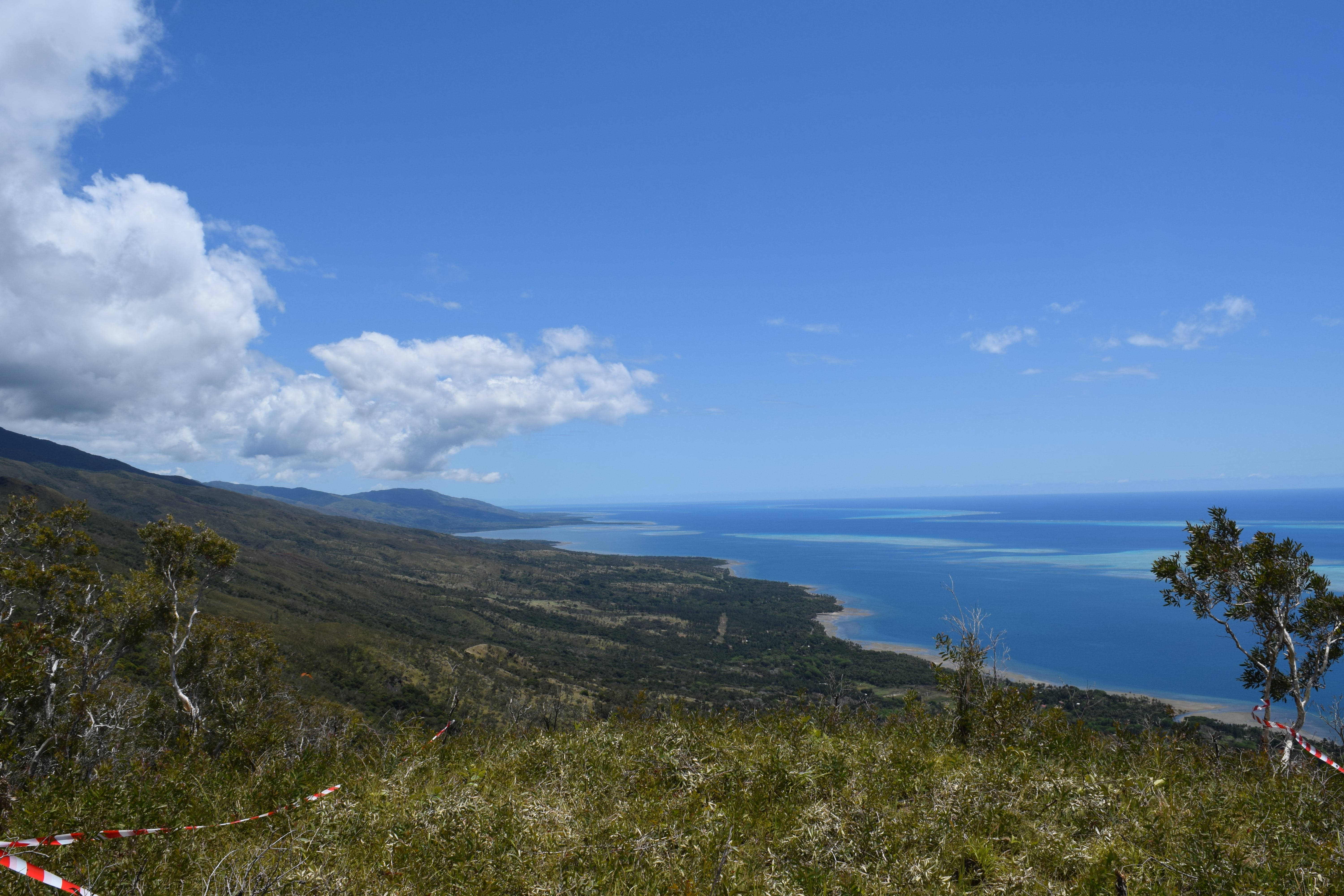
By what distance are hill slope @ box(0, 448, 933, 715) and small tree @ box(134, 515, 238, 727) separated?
9.18m

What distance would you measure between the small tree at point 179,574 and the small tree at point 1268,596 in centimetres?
2337

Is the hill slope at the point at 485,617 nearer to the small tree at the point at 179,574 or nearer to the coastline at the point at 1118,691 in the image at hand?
the coastline at the point at 1118,691

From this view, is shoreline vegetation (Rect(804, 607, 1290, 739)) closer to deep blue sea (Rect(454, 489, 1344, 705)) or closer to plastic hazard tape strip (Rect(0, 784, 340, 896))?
deep blue sea (Rect(454, 489, 1344, 705))

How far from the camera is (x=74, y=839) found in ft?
14.9

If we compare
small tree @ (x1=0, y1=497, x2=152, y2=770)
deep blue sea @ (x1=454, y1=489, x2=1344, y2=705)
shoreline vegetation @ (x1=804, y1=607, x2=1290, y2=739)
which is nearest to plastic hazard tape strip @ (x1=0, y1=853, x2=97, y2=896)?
small tree @ (x1=0, y1=497, x2=152, y2=770)

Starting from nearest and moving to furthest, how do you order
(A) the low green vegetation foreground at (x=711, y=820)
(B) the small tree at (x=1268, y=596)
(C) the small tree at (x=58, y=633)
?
(A) the low green vegetation foreground at (x=711, y=820) → (C) the small tree at (x=58, y=633) → (B) the small tree at (x=1268, y=596)

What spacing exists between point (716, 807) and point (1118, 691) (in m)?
71.0

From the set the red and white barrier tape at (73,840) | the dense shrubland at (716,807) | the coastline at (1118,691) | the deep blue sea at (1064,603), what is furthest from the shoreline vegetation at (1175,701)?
the red and white barrier tape at (73,840)

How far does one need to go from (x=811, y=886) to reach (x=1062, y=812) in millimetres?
2670

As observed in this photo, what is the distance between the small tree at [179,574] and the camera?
52.1ft

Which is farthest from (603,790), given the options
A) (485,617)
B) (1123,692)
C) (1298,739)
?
(485,617)

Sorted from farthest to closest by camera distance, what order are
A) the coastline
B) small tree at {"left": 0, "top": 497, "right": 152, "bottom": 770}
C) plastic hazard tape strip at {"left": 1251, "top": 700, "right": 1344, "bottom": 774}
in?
the coastline → small tree at {"left": 0, "top": 497, "right": 152, "bottom": 770} → plastic hazard tape strip at {"left": 1251, "top": 700, "right": 1344, "bottom": 774}

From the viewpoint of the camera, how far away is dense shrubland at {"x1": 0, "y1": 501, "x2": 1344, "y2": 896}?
4.18m

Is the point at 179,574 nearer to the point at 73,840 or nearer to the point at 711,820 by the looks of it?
the point at 73,840
